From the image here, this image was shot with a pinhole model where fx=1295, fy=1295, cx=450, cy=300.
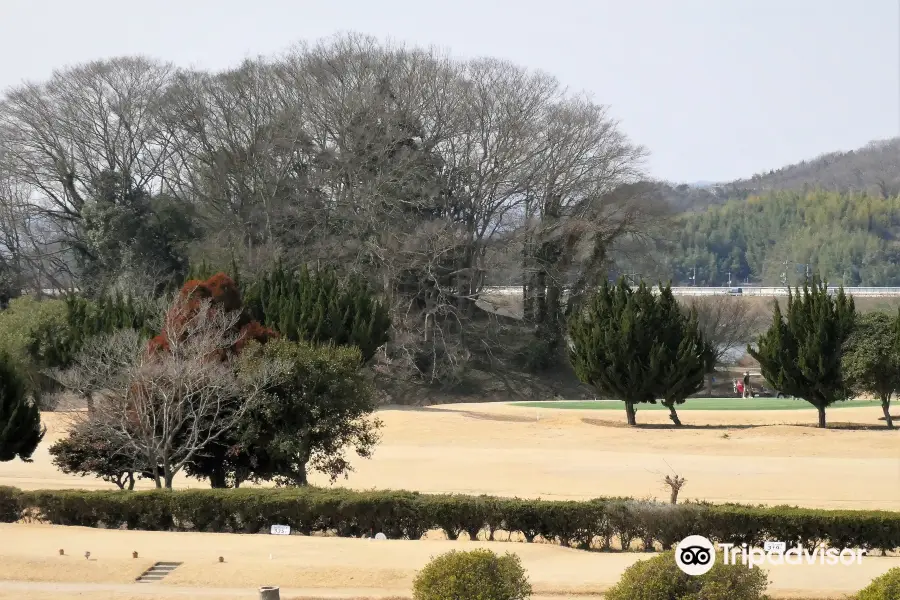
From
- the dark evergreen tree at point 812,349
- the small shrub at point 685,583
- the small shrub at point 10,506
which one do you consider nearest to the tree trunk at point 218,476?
the small shrub at point 10,506

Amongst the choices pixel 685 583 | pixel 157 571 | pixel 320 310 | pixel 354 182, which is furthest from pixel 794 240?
pixel 685 583

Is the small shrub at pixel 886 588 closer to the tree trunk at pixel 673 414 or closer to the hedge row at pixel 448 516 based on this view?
the hedge row at pixel 448 516

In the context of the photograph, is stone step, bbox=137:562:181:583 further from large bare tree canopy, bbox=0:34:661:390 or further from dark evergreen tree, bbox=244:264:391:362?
large bare tree canopy, bbox=0:34:661:390

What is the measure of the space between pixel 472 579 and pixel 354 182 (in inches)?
1890

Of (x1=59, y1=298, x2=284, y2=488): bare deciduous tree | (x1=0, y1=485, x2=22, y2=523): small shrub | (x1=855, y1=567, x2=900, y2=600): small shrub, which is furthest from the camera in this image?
(x1=59, y1=298, x2=284, y2=488): bare deciduous tree

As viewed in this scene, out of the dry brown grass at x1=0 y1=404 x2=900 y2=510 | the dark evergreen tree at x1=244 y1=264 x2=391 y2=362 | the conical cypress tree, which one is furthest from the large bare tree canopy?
the conical cypress tree

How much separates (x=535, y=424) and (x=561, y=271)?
23.1 meters

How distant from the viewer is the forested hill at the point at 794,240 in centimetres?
12738

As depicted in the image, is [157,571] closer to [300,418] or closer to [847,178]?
[300,418]

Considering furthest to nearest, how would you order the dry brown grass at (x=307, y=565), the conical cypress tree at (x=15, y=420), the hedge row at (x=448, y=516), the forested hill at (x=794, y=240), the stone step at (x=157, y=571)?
the forested hill at (x=794, y=240) < the conical cypress tree at (x=15, y=420) < the hedge row at (x=448, y=516) < the stone step at (x=157, y=571) < the dry brown grass at (x=307, y=565)

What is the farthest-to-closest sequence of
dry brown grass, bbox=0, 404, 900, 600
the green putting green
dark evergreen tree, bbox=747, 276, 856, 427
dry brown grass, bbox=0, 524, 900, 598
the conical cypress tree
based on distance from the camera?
the green putting green → dark evergreen tree, bbox=747, 276, 856, 427 → the conical cypress tree → dry brown grass, bbox=0, 404, 900, 600 → dry brown grass, bbox=0, 524, 900, 598

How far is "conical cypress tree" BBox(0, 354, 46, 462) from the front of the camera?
2917 centimetres

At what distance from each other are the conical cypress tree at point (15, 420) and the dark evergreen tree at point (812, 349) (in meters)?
20.3

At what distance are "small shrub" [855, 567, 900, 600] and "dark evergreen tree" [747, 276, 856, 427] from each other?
1021 inches
